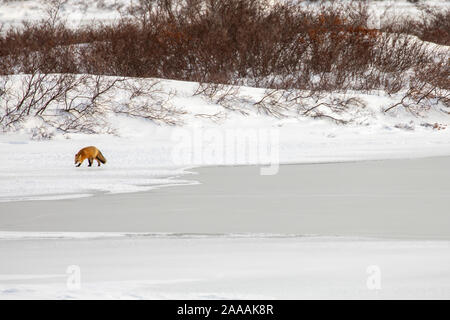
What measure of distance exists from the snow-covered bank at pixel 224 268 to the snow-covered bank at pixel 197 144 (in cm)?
296

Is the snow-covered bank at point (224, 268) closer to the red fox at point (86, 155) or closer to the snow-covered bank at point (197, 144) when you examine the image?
the snow-covered bank at point (197, 144)

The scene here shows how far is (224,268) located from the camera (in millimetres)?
5418

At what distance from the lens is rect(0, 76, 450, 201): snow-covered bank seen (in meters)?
10.2

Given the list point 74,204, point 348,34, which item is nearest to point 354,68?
point 348,34

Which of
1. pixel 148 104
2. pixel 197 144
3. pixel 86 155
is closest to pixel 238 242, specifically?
pixel 86 155

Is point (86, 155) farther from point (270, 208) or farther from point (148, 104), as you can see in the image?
point (148, 104)

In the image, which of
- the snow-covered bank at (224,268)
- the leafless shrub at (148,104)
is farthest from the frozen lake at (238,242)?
A: the leafless shrub at (148,104)

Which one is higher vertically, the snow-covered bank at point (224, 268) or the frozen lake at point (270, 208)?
the frozen lake at point (270, 208)

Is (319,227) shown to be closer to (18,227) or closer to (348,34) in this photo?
(18,227)

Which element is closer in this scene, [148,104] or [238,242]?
[238,242]

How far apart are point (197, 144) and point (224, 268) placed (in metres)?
9.80

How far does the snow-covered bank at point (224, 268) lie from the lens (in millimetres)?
4773

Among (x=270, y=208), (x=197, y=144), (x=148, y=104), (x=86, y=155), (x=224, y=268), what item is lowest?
(x=224, y=268)

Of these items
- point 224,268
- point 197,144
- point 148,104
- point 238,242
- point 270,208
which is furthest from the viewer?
point 148,104
